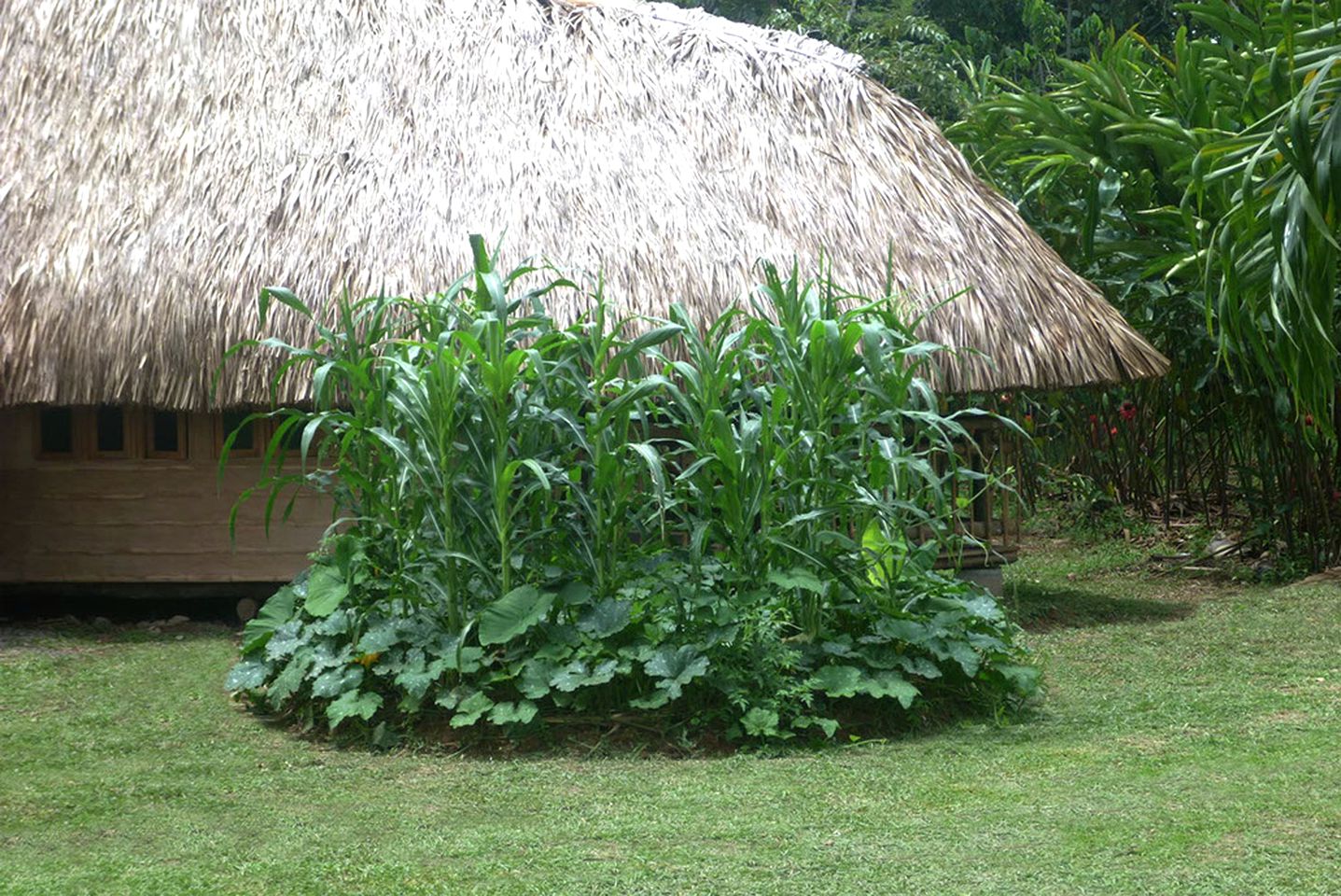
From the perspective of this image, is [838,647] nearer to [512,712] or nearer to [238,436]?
[512,712]

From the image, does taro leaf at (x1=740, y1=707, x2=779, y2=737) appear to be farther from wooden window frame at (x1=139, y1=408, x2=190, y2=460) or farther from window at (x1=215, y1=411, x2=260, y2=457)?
wooden window frame at (x1=139, y1=408, x2=190, y2=460)

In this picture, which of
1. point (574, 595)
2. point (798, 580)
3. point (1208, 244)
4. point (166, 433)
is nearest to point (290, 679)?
point (574, 595)

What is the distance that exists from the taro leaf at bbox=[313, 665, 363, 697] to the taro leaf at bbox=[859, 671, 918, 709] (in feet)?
4.95

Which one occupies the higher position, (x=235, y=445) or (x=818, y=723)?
(x=235, y=445)

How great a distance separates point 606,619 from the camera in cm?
468

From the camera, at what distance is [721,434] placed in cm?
457

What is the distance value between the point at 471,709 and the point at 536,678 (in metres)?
0.21

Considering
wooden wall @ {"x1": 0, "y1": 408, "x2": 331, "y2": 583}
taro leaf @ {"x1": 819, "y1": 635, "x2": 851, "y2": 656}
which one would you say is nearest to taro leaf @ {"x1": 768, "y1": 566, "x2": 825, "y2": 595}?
taro leaf @ {"x1": 819, "y1": 635, "x2": 851, "y2": 656}

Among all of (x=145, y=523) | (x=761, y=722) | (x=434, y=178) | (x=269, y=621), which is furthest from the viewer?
(x=145, y=523)

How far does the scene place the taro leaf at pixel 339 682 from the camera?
475cm

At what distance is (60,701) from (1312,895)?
418cm

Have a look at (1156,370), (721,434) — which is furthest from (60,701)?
(1156,370)

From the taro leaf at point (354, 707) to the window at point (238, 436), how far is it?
10.2 feet

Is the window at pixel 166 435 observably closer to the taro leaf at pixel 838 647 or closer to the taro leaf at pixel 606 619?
the taro leaf at pixel 606 619
